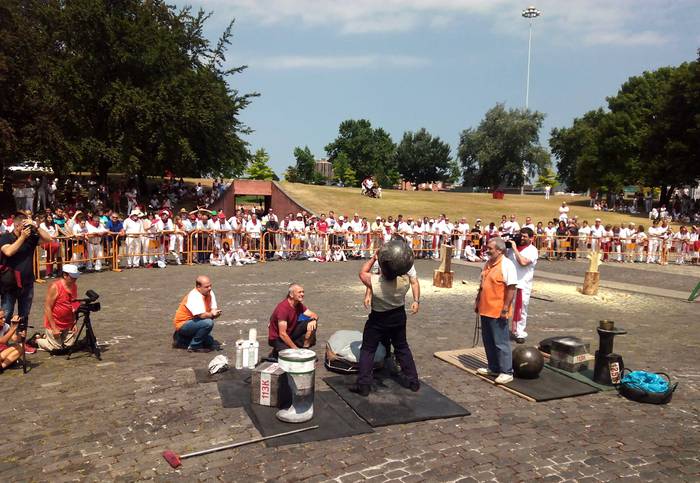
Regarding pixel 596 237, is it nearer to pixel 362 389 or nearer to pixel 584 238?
pixel 584 238

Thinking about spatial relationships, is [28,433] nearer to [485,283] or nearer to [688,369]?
[485,283]

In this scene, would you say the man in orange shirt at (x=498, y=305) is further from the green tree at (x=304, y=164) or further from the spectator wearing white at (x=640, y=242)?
the green tree at (x=304, y=164)

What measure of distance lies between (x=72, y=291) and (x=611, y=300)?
12.5 m

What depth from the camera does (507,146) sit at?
72875mm

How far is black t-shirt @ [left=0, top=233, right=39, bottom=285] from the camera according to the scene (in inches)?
320

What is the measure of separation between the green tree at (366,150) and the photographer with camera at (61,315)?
86914 millimetres

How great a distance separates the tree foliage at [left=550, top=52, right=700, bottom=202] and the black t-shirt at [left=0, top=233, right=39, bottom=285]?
46147mm

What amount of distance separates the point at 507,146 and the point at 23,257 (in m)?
70.7

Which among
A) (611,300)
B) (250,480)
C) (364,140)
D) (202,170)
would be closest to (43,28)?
(202,170)

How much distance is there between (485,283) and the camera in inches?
291

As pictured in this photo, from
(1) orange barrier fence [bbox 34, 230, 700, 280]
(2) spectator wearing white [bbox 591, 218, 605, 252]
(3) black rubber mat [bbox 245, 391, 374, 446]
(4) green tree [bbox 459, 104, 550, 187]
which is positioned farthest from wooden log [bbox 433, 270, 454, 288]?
(4) green tree [bbox 459, 104, 550, 187]

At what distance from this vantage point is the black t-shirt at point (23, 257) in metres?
8.12

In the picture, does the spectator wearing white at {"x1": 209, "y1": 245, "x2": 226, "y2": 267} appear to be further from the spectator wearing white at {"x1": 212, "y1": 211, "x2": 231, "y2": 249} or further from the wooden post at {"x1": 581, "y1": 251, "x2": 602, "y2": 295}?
the wooden post at {"x1": 581, "y1": 251, "x2": 602, "y2": 295}

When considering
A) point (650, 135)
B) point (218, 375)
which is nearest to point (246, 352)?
point (218, 375)
